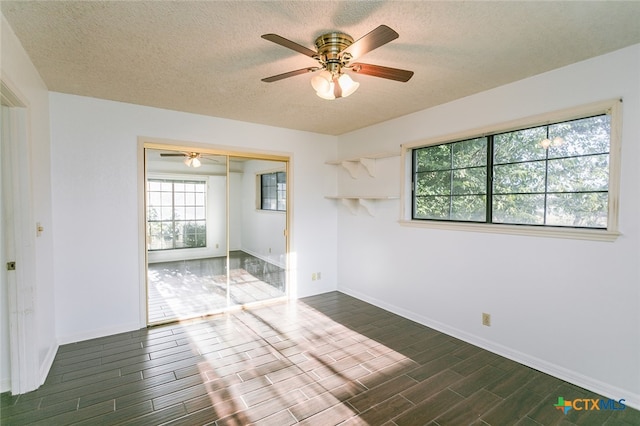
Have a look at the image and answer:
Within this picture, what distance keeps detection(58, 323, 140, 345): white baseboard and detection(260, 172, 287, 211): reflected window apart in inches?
83.0

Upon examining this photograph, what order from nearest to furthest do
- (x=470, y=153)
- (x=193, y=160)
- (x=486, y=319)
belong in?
1. (x=486, y=319)
2. (x=470, y=153)
3. (x=193, y=160)

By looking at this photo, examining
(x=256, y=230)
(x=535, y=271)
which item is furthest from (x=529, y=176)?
(x=256, y=230)

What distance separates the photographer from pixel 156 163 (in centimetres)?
364

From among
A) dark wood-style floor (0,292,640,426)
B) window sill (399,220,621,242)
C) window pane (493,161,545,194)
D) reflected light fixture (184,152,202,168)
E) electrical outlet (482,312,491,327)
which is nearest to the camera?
dark wood-style floor (0,292,640,426)

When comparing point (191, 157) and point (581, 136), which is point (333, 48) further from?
point (191, 157)

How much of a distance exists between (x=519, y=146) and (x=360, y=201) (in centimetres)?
197

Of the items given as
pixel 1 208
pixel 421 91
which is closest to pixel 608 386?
pixel 421 91

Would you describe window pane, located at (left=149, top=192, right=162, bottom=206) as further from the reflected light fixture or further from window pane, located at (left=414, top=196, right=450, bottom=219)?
window pane, located at (left=414, top=196, right=450, bottom=219)

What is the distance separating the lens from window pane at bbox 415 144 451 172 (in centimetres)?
349

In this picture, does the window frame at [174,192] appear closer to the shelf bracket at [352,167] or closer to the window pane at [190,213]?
the window pane at [190,213]

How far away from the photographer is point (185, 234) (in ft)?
12.9

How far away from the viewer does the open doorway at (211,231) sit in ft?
12.2

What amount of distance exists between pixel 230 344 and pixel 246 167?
2.25 meters

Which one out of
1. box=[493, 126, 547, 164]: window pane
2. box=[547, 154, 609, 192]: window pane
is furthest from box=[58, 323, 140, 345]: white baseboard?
box=[547, 154, 609, 192]: window pane
